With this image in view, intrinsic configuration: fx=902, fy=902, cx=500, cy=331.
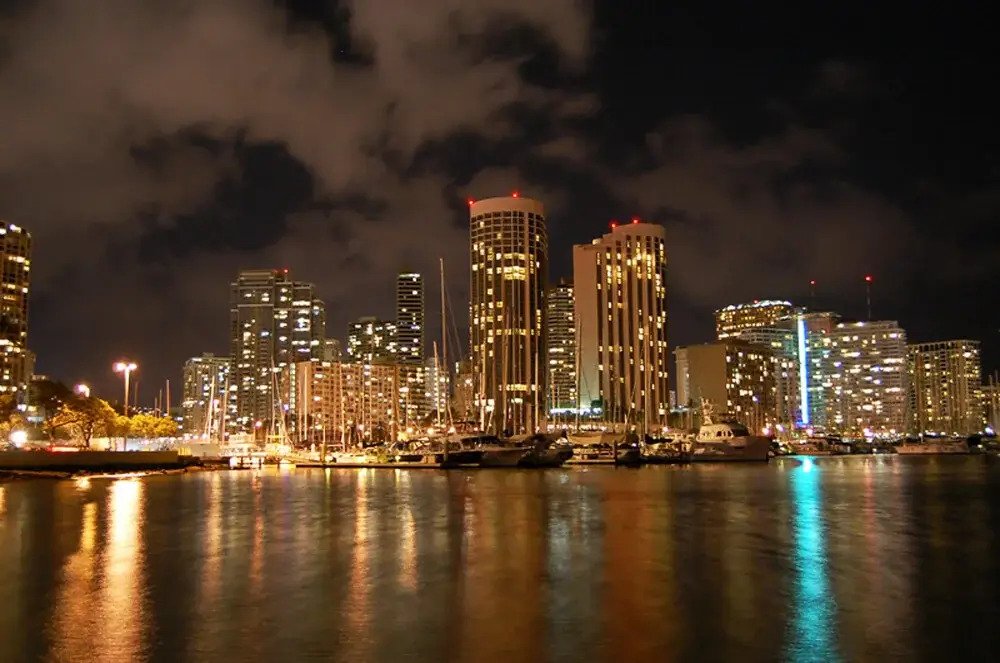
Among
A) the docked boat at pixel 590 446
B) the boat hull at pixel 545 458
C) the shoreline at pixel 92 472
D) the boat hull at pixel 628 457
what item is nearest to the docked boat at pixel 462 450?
the boat hull at pixel 545 458

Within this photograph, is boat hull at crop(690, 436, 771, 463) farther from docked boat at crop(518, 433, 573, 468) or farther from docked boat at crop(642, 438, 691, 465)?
docked boat at crop(518, 433, 573, 468)

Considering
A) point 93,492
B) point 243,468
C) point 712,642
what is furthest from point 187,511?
point 243,468

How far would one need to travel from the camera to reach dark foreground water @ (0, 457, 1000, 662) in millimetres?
15102

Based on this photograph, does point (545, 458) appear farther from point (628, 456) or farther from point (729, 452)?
point (729, 452)

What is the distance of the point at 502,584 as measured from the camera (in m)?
21.2

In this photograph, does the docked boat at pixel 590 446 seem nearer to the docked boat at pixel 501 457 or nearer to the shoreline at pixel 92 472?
the docked boat at pixel 501 457

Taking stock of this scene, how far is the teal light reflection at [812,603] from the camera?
14.7 m

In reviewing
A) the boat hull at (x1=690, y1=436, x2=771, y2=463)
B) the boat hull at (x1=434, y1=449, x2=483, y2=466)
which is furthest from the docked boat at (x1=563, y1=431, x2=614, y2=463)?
the boat hull at (x1=434, y1=449, x2=483, y2=466)

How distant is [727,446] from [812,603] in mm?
116188

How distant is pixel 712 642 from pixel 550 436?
382 feet

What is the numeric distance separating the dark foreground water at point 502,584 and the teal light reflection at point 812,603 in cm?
6

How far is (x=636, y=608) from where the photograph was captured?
18078mm

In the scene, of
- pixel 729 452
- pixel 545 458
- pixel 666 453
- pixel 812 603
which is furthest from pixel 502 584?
pixel 666 453

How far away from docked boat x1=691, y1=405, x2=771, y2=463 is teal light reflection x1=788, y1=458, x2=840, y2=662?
97.8m
